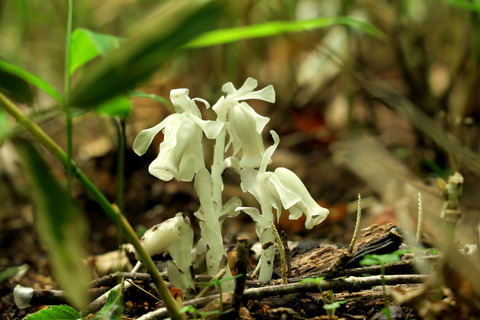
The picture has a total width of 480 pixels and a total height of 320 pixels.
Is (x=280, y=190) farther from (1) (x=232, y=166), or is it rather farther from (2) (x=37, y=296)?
(2) (x=37, y=296)

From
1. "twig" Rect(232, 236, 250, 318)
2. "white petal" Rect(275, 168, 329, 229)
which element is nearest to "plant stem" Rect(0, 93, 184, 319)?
"twig" Rect(232, 236, 250, 318)

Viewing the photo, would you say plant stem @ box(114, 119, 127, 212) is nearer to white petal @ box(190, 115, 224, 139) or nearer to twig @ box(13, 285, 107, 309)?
white petal @ box(190, 115, 224, 139)

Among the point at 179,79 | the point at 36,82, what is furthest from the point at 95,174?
the point at 36,82

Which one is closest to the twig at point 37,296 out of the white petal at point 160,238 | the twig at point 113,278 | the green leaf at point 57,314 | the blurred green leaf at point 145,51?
the twig at point 113,278

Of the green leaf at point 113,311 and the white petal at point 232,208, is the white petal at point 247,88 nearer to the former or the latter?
the white petal at point 232,208

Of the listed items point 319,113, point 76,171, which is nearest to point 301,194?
point 76,171

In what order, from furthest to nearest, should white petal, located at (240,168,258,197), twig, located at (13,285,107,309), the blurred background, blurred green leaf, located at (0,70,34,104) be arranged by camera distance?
the blurred background < twig, located at (13,285,107,309) < white petal, located at (240,168,258,197) < blurred green leaf, located at (0,70,34,104)

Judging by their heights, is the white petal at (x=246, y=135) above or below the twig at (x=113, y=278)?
above
